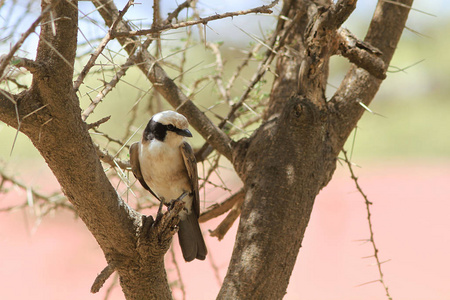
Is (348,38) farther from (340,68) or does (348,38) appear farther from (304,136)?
(340,68)

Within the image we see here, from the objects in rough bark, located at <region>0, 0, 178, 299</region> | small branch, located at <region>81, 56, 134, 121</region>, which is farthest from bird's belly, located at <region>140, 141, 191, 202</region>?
rough bark, located at <region>0, 0, 178, 299</region>

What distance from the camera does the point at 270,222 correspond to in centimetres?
254

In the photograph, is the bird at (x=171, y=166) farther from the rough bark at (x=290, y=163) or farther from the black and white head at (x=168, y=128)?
the rough bark at (x=290, y=163)

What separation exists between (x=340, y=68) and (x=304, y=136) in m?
9.58

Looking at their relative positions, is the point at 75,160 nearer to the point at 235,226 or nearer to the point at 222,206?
the point at 222,206

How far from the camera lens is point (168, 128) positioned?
10.3ft

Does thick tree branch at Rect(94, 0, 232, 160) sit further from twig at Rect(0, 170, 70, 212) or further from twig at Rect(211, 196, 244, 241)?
twig at Rect(0, 170, 70, 212)

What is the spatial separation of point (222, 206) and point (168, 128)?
662mm

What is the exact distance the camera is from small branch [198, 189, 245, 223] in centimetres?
337

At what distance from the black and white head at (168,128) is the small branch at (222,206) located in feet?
1.65

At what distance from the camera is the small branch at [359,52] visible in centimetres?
277

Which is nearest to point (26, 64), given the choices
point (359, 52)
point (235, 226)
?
point (359, 52)

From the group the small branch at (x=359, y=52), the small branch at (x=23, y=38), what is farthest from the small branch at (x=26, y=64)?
the small branch at (x=359, y=52)

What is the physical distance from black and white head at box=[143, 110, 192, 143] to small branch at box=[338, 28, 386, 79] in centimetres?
96
